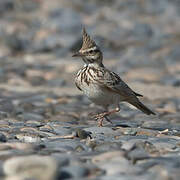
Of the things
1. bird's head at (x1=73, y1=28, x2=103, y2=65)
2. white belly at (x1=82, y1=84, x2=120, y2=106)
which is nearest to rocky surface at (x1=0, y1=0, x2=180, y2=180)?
white belly at (x1=82, y1=84, x2=120, y2=106)

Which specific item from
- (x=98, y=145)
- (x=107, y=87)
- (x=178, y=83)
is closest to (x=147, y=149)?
(x=98, y=145)

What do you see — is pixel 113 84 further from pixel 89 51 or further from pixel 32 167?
pixel 32 167

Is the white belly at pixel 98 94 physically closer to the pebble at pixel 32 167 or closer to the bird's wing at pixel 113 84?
the bird's wing at pixel 113 84

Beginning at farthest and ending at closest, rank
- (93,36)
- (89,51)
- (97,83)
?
(93,36) < (89,51) < (97,83)

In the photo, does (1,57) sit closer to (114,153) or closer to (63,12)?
(63,12)

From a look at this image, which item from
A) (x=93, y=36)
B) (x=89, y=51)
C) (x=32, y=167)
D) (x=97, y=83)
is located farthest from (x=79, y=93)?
(x=32, y=167)

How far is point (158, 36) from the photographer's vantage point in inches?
795

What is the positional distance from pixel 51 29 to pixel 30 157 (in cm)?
1561

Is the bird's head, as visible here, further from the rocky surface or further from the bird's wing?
the rocky surface

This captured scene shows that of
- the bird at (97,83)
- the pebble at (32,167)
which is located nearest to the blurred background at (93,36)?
the bird at (97,83)

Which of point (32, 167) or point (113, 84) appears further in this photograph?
point (113, 84)

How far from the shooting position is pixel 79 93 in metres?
13.3

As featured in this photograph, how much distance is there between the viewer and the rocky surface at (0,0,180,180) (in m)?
5.28

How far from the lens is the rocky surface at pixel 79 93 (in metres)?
5.28
